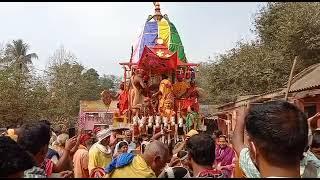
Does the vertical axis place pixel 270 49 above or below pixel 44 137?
above

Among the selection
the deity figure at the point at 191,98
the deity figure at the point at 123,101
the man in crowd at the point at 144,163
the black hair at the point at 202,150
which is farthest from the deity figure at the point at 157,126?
the black hair at the point at 202,150

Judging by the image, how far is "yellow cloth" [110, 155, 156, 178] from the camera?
4012mm

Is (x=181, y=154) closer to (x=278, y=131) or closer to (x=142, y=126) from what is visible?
(x=278, y=131)

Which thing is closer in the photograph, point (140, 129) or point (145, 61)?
point (140, 129)

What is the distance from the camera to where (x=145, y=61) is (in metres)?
18.2

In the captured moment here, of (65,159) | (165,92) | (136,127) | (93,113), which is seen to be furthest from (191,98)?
(93,113)

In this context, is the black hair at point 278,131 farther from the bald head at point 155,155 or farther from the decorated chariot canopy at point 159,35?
the decorated chariot canopy at point 159,35

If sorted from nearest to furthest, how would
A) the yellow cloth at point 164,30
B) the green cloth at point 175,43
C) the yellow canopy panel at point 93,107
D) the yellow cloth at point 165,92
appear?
1. the yellow cloth at point 165,92
2. the yellow cloth at point 164,30
3. the green cloth at point 175,43
4. the yellow canopy panel at point 93,107

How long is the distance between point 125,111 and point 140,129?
263 centimetres

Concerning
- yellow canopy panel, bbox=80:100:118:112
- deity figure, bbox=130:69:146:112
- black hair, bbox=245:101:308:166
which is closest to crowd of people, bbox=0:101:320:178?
black hair, bbox=245:101:308:166

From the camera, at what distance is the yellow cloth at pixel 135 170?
4012 mm

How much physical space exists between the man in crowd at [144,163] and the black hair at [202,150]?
42 centimetres

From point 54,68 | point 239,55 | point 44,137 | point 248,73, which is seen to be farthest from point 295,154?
point 54,68

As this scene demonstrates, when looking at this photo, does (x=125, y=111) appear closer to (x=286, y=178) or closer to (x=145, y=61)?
(x=145, y=61)
